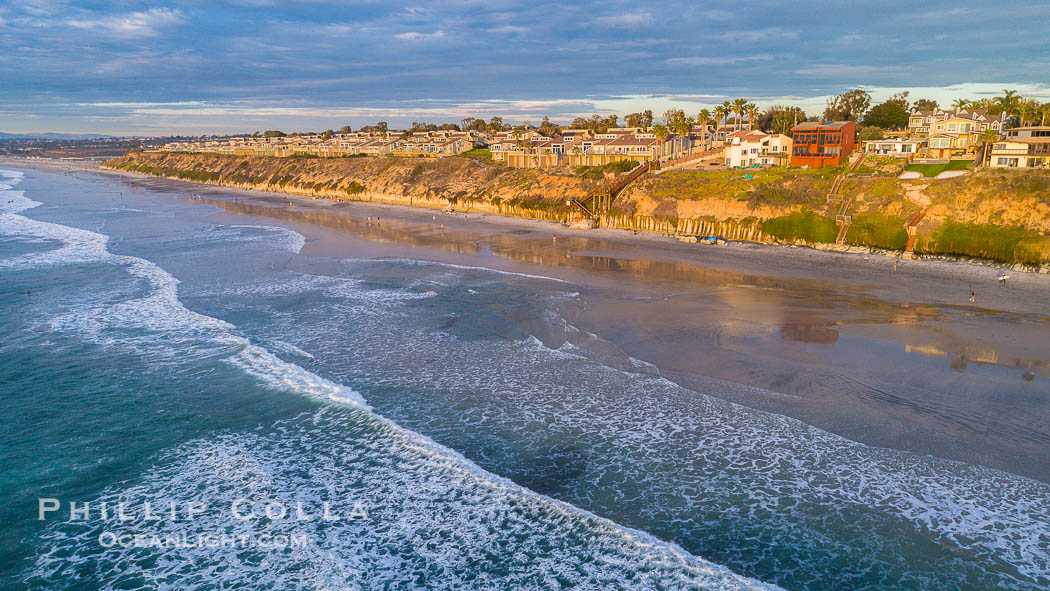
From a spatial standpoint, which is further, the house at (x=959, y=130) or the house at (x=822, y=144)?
the house at (x=959, y=130)

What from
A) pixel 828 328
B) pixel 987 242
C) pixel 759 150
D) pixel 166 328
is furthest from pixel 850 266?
pixel 166 328

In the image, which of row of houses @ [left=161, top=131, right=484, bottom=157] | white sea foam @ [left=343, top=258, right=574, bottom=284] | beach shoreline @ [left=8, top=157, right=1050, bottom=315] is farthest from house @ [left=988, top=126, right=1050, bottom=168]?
row of houses @ [left=161, top=131, right=484, bottom=157]

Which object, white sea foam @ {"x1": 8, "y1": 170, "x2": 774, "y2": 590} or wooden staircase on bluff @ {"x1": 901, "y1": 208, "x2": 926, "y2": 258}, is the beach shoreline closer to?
wooden staircase on bluff @ {"x1": 901, "y1": 208, "x2": 926, "y2": 258}

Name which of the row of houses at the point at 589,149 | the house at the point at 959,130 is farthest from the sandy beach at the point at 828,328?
the row of houses at the point at 589,149

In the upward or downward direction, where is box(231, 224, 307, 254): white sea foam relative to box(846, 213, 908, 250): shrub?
Result: downward

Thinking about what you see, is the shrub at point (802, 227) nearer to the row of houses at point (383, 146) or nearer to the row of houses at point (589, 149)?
the row of houses at point (589, 149)

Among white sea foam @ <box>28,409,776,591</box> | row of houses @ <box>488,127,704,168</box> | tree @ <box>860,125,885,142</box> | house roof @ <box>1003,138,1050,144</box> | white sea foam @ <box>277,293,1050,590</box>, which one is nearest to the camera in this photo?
white sea foam @ <box>28,409,776,591</box>

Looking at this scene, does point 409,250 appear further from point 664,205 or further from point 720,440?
point 720,440
